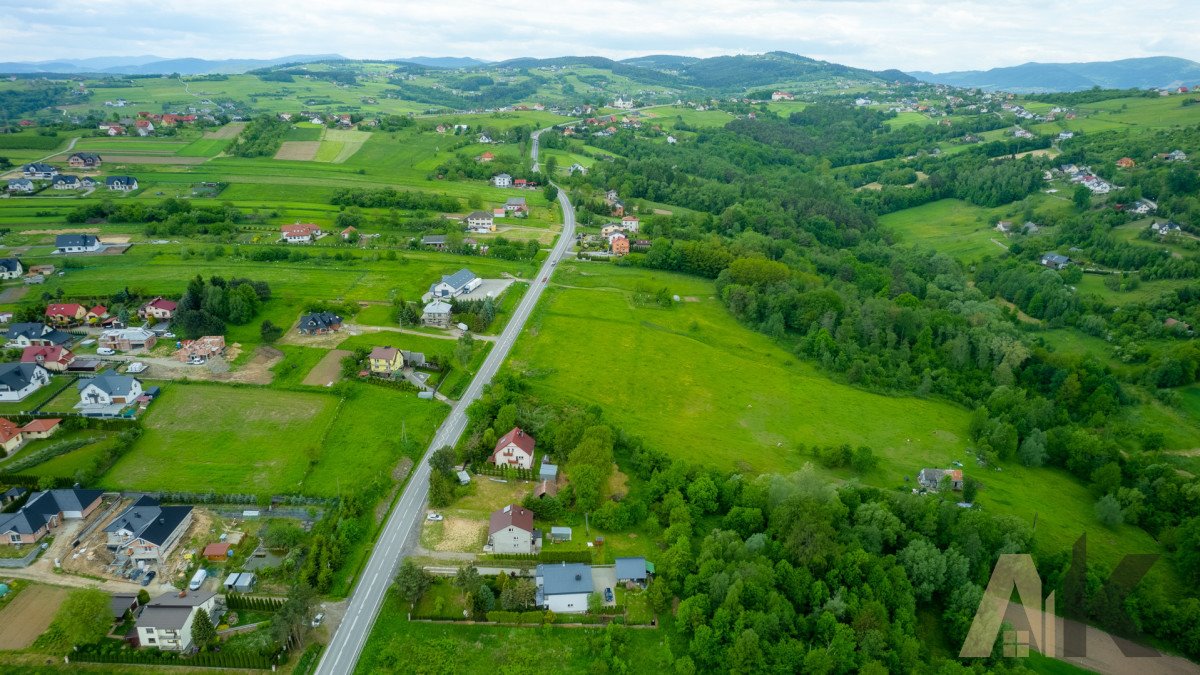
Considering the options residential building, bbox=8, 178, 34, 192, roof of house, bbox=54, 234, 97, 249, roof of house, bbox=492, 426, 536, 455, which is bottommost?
roof of house, bbox=492, 426, 536, 455

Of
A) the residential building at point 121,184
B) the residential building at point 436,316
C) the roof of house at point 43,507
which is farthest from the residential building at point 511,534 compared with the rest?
the residential building at point 121,184

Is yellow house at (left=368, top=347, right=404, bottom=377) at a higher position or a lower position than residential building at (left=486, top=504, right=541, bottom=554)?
higher

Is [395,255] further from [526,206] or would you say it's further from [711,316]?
[711,316]

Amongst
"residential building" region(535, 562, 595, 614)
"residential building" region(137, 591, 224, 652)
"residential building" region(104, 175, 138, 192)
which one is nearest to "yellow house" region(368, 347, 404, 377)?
"residential building" region(137, 591, 224, 652)

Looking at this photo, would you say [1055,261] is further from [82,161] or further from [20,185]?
[82,161]

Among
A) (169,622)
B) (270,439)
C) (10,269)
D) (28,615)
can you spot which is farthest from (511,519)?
(10,269)

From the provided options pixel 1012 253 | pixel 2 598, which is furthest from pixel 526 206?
pixel 2 598

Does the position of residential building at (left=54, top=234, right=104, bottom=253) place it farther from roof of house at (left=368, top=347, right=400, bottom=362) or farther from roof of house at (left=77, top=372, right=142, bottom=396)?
roof of house at (left=368, top=347, right=400, bottom=362)
